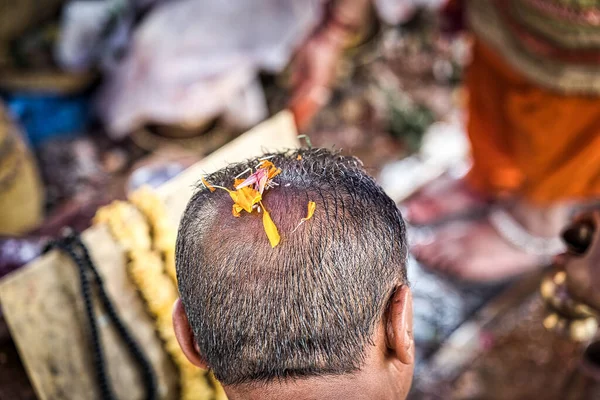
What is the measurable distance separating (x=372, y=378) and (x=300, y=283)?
21 cm

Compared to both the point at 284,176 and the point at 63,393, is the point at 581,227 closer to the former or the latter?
the point at 284,176

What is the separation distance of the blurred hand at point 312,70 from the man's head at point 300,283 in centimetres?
189

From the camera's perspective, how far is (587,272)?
48.8 inches

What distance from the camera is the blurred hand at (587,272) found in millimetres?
1221

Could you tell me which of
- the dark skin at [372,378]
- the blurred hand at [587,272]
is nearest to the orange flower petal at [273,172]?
the dark skin at [372,378]

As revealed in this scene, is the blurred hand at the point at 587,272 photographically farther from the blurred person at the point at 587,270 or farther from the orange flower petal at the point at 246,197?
the orange flower petal at the point at 246,197

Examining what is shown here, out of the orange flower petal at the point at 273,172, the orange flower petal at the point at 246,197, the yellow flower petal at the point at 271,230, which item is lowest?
the yellow flower petal at the point at 271,230

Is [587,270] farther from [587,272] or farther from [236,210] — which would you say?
[236,210]

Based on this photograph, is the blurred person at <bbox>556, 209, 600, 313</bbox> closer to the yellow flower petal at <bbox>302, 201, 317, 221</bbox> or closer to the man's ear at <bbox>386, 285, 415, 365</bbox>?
the man's ear at <bbox>386, 285, 415, 365</bbox>

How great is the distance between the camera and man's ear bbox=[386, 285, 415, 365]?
0.86 meters

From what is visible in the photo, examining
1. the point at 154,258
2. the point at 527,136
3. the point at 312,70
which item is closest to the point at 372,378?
the point at 154,258

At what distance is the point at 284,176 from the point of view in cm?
87

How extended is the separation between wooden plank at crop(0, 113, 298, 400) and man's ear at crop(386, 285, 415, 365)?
1.32 feet

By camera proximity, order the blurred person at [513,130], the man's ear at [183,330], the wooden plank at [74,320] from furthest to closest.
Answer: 1. the blurred person at [513,130]
2. the wooden plank at [74,320]
3. the man's ear at [183,330]
